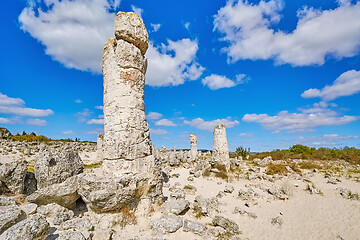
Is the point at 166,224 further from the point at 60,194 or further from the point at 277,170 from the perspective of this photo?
the point at 277,170

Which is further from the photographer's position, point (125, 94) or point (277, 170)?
point (277, 170)

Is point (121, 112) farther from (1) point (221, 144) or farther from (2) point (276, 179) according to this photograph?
(2) point (276, 179)

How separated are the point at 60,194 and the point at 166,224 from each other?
9.71ft

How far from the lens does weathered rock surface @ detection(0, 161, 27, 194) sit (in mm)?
4770

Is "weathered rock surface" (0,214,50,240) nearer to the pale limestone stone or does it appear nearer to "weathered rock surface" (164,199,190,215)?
"weathered rock surface" (164,199,190,215)

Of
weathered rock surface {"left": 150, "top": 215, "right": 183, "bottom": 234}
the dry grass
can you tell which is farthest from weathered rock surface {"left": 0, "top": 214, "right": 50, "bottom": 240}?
the dry grass

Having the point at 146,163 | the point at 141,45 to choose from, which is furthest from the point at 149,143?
the point at 141,45

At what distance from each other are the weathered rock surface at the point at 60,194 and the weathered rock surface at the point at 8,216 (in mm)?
1191

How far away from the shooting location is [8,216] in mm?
3189

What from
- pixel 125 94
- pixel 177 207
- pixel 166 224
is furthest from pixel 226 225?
pixel 125 94

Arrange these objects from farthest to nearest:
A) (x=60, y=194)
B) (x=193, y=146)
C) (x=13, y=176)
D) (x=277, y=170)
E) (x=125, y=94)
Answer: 1. (x=193, y=146)
2. (x=277, y=170)
3. (x=125, y=94)
4. (x=13, y=176)
5. (x=60, y=194)

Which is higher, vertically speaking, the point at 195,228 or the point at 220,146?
the point at 220,146

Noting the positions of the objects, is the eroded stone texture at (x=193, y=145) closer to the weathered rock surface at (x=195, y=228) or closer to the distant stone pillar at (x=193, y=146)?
the distant stone pillar at (x=193, y=146)

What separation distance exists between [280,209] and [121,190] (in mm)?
6511
